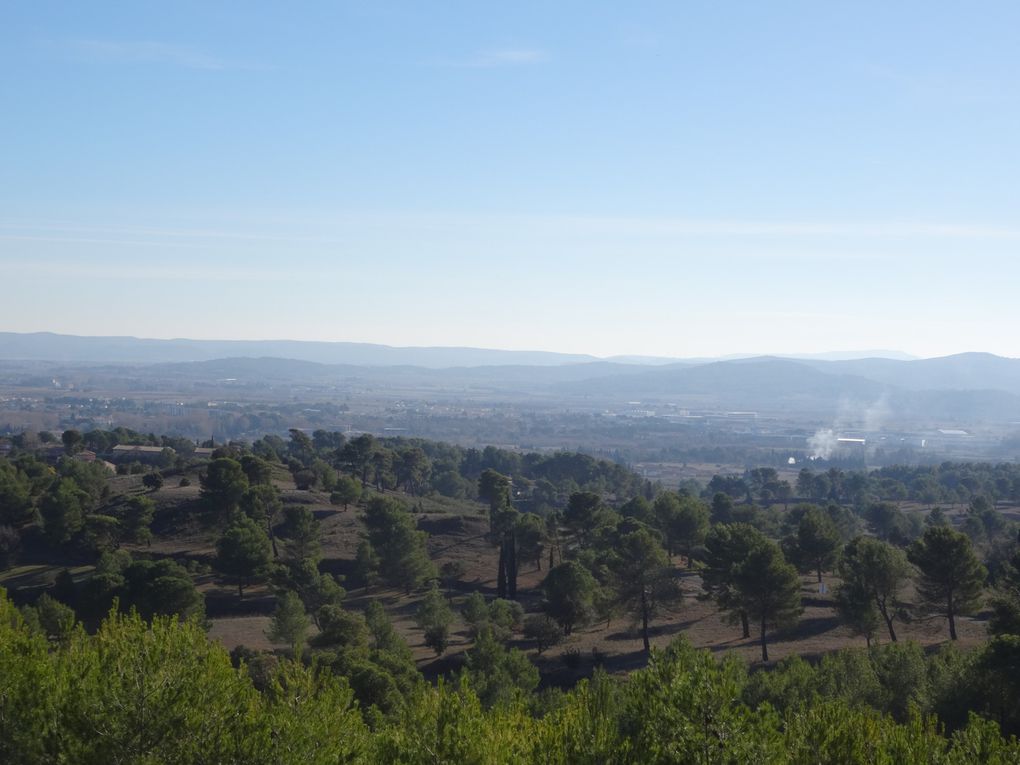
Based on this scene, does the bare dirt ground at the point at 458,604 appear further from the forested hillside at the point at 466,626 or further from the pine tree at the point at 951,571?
the pine tree at the point at 951,571

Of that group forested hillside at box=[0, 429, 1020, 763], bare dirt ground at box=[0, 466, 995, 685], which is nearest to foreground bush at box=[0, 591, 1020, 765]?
forested hillside at box=[0, 429, 1020, 763]

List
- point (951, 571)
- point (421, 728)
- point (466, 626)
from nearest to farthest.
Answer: point (421, 728), point (951, 571), point (466, 626)

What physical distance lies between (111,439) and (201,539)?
48542 mm

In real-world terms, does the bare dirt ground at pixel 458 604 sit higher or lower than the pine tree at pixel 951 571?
lower

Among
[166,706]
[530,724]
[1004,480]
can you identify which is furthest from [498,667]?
[1004,480]

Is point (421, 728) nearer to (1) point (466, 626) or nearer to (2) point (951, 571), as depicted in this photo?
(2) point (951, 571)

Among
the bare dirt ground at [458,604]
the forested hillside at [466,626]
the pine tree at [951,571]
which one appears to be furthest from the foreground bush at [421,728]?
the pine tree at [951,571]

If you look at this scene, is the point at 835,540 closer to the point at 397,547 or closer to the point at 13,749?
the point at 397,547

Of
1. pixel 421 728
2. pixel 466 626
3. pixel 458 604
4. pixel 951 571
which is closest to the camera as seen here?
pixel 421 728

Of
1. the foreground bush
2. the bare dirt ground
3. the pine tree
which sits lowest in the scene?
the bare dirt ground

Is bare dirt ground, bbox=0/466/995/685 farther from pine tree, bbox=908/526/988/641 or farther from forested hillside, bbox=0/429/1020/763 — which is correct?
pine tree, bbox=908/526/988/641

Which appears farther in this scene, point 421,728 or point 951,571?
point 951,571

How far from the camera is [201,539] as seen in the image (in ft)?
201

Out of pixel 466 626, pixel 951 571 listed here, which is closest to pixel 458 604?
pixel 466 626
